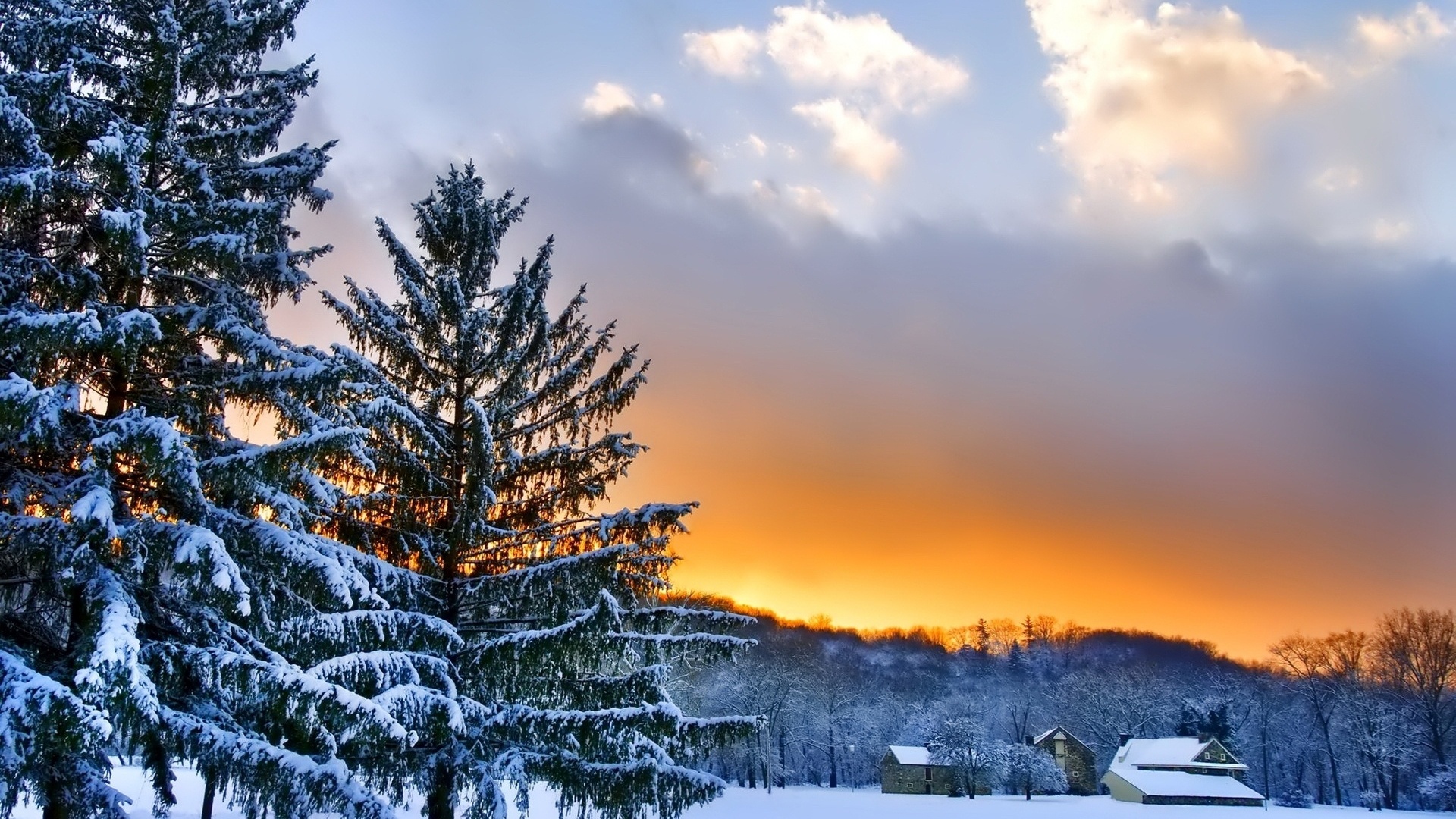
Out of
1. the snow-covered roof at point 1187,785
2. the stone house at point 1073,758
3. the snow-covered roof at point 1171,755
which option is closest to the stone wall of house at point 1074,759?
the stone house at point 1073,758

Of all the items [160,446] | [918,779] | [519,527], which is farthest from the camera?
[918,779]

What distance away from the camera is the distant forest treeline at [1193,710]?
199 ft

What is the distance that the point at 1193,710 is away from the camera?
6644 cm

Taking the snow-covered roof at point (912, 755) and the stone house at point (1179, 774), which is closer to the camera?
the stone house at point (1179, 774)

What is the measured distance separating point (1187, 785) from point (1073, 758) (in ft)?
43.1

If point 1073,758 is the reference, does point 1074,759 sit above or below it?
below

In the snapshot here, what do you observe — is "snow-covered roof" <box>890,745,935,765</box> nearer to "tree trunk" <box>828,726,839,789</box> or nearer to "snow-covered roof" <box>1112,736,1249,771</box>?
"tree trunk" <box>828,726,839,789</box>

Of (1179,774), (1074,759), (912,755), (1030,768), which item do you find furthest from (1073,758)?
(912,755)

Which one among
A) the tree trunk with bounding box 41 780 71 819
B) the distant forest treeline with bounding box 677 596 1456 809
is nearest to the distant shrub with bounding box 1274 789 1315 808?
the distant forest treeline with bounding box 677 596 1456 809

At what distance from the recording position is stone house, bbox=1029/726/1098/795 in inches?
2685

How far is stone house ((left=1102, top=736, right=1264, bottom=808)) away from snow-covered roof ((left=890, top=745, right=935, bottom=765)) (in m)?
13.7

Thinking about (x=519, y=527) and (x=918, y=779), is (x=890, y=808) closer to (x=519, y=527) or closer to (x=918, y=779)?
(x=918, y=779)

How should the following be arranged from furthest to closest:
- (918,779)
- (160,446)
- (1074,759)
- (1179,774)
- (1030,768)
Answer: (1074,759), (918,779), (1030,768), (1179,774), (160,446)

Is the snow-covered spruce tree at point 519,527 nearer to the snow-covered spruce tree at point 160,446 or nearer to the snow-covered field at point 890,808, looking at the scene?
the snow-covered spruce tree at point 160,446
